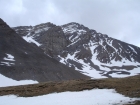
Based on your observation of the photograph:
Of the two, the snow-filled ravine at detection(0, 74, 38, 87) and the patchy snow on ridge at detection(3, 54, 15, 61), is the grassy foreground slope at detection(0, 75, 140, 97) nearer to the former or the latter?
Answer: the snow-filled ravine at detection(0, 74, 38, 87)

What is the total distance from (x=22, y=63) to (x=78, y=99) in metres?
52.4

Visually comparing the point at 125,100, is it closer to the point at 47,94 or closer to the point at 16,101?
the point at 47,94

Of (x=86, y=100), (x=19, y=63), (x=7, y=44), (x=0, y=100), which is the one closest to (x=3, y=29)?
(x=7, y=44)

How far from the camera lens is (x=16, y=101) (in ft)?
75.6

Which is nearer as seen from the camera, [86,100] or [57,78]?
[86,100]

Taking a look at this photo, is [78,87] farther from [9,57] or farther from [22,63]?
[9,57]

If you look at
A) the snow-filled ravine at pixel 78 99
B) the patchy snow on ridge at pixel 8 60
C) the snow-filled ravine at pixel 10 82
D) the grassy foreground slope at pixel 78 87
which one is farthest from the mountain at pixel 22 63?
the snow-filled ravine at pixel 78 99

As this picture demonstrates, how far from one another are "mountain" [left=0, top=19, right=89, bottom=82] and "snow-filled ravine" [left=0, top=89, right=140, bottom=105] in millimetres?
38949

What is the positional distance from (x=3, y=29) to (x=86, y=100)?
77684 millimetres

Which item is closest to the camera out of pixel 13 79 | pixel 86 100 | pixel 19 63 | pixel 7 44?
pixel 86 100

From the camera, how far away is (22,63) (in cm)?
7038

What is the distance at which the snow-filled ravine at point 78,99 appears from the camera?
61.0 feet

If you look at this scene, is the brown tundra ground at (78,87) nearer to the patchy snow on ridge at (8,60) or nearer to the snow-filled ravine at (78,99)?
the snow-filled ravine at (78,99)

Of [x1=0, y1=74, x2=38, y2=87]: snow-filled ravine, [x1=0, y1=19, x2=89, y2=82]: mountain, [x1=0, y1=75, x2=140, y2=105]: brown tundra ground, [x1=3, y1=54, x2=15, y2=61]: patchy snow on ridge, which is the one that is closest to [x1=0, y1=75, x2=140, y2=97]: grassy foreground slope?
[x1=0, y1=75, x2=140, y2=105]: brown tundra ground
